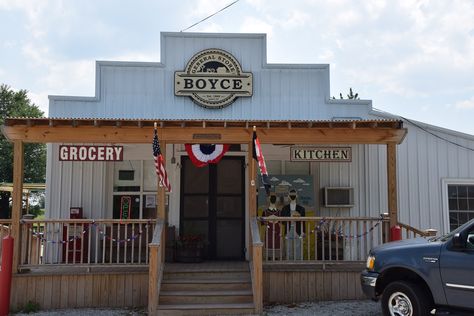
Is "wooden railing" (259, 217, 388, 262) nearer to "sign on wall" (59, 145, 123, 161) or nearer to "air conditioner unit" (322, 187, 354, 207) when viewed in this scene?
"air conditioner unit" (322, 187, 354, 207)

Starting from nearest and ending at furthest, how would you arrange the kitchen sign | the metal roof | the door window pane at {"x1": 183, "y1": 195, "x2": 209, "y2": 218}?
the metal roof → the kitchen sign → the door window pane at {"x1": 183, "y1": 195, "x2": 209, "y2": 218}

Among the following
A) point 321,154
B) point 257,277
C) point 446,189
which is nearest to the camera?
point 257,277

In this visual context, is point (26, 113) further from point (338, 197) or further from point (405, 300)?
point (405, 300)

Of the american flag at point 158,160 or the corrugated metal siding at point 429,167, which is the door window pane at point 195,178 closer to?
the american flag at point 158,160

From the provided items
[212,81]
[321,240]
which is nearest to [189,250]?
[321,240]

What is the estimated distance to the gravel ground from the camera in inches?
309

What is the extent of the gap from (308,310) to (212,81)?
18.8ft

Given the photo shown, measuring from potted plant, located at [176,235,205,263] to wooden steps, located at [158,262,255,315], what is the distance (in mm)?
533

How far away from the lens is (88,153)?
9.38m

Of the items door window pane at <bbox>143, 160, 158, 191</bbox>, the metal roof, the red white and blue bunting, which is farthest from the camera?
door window pane at <bbox>143, 160, 158, 191</bbox>

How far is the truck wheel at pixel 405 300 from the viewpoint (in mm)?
6309

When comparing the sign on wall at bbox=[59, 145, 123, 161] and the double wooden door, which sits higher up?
the sign on wall at bbox=[59, 145, 123, 161]

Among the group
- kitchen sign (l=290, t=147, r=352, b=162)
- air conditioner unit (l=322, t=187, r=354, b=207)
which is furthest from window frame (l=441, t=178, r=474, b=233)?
kitchen sign (l=290, t=147, r=352, b=162)

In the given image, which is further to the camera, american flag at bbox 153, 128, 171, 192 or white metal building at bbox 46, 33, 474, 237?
white metal building at bbox 46, 33, 474, 237
